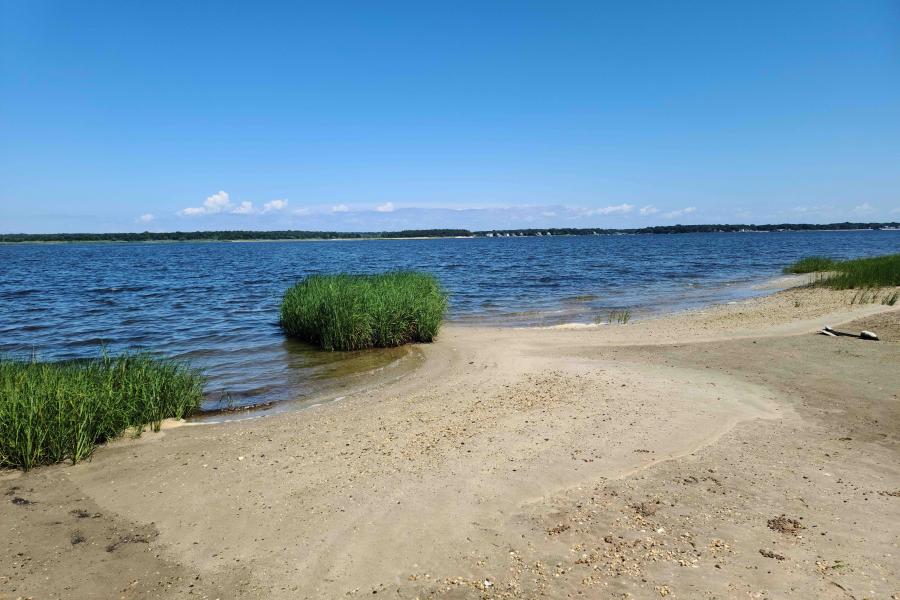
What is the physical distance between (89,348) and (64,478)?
10.9 meters

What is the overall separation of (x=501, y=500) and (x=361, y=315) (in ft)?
32.7

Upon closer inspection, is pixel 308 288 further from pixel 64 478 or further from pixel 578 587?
pixel 578 587

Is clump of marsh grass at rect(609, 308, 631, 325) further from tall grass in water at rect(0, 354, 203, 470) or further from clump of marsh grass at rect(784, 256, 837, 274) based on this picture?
clump of marsh grass at rect(784, 256, 837, 274)

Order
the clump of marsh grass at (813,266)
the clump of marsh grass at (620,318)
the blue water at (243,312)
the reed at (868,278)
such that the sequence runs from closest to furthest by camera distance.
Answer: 1. the blue water at (243,312)
2. the clump of marsh grass at (620,318)
3. the reed at (868,278)
4. the clump of marsh grass at (813,266)

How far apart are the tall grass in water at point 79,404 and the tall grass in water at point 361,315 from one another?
5.32 metres

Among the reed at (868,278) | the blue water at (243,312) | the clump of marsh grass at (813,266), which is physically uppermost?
the reed at (868,278)

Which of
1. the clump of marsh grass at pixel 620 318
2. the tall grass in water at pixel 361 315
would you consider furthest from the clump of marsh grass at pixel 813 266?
the tall grass in water at pixel 361 315

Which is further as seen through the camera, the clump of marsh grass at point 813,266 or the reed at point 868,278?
the clump of marsh grass at point 813,266

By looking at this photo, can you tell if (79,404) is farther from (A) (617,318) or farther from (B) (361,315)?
(A) (617,318)

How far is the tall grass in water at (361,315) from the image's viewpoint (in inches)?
597

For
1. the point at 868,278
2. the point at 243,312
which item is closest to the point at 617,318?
the point at 868,278

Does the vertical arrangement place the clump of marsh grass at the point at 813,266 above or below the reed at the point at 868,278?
below

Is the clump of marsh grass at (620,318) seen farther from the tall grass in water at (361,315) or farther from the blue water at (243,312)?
the tall grass in water at (361,315)

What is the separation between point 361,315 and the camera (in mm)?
15102
